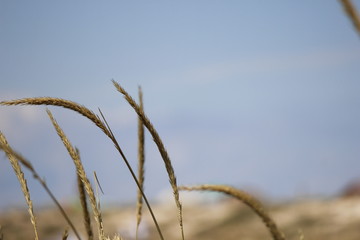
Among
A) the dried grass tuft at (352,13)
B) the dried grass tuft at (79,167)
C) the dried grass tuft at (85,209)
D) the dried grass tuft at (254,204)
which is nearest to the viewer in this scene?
the dried grass tuft at (352,13)

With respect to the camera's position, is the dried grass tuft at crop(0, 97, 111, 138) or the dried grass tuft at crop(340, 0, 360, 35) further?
the dried grass tuft at crop(0, 97, 111, 138)

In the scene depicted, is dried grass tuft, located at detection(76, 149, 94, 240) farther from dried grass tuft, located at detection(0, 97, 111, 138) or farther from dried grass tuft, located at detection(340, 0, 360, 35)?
dried grass tuft, located at detection(340, 0, 360, 35)

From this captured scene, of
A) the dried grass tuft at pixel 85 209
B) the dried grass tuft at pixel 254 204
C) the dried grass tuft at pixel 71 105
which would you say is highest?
the dried grass tuft at pixel 71 105

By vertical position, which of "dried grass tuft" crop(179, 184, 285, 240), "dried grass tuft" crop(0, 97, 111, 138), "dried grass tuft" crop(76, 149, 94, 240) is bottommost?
"dried grass tuft" crop(179, 184, 285, 240)

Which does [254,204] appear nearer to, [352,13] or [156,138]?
[156,138]

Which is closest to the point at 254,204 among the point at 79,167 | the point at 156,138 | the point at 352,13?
the point at 156,138

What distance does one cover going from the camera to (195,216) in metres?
19.5

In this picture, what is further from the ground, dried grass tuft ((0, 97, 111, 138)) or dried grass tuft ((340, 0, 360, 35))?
dried grass tuft ((0, 97, 111, 138))

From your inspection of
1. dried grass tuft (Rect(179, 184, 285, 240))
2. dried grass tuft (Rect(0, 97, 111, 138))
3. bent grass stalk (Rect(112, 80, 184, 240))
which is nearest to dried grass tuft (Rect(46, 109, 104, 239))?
dried grass tuft (Rect(0, 97, 111, 138))

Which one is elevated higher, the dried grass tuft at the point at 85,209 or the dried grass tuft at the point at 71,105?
the dried grass tuft at the point at 71,105


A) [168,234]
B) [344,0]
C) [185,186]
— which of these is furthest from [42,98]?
[168,234]

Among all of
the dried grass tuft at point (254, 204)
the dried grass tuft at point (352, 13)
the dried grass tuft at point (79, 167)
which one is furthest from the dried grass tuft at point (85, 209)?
the dried grass tuft at point (352, 13)

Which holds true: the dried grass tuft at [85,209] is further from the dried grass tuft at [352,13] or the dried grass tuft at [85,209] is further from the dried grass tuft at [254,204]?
the dried grass tuft at [352,13]

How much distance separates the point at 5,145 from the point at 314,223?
13983 millimetres
